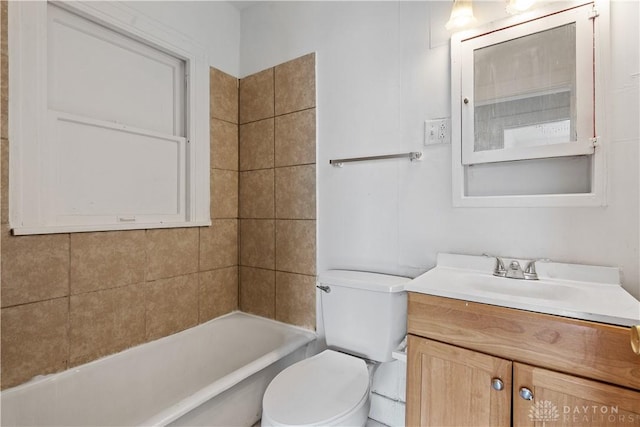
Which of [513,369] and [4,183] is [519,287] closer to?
[513,369]

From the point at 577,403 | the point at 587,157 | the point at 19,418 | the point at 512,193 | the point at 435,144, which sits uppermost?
the point at 435,144

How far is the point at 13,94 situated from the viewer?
1.20 m

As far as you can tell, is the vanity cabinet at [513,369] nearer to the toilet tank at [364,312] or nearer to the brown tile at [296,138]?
the toilet tank at [364,312]

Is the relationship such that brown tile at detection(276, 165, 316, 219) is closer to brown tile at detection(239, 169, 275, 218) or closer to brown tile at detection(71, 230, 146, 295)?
brown tile at detection(239, 169, 275, 218)

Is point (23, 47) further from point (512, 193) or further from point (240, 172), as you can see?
point (512, 193)

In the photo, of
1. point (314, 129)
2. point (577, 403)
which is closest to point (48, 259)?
point (314, 129)

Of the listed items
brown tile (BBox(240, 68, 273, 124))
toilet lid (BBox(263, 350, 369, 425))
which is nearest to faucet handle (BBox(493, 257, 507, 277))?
toilet lid (BBox(263, 350, 369, 425))

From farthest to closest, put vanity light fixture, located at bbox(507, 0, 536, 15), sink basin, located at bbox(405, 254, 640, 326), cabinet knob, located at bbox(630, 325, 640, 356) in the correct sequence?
vanity light fixture, located at bbox(507, 0, 536, 15), sink basin, located at bbox(405, 254, 640, 326), cabinet knob, located at bbox(630, 325, 640, 356)

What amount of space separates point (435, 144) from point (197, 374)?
5.79 ft

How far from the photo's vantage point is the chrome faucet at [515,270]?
1145 mm

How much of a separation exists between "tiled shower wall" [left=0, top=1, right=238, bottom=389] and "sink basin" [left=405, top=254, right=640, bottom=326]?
4.41 feet

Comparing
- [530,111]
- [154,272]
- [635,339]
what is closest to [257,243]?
[154,272]

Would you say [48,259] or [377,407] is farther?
[377,407]

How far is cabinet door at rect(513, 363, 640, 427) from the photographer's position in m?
0.74
